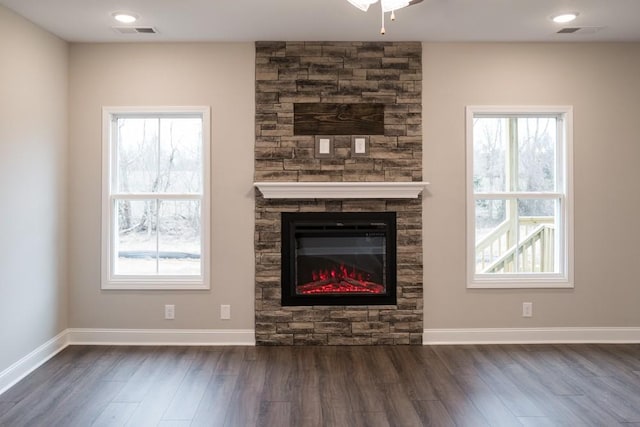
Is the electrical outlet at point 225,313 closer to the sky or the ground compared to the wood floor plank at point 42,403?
closer to the sky

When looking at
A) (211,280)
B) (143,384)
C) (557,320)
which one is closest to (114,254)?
(211,280)

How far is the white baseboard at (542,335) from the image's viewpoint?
452 centimetres

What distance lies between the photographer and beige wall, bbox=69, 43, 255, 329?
176 inches

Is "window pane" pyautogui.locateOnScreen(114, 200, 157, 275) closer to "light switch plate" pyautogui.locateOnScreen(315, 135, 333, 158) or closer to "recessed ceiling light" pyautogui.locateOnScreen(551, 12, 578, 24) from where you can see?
"light switch plate" pyautogui.locateOnScreen(315, 135, 333, 158)

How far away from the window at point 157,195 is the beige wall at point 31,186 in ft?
1.45

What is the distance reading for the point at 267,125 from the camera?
14.6 feet

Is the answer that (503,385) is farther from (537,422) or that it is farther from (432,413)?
(432,413)

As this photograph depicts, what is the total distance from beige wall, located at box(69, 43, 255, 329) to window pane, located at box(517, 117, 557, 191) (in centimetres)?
239

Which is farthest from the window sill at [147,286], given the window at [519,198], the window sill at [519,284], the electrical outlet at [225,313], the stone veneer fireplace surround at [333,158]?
the window at [519,198]

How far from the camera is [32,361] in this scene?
3.86 m

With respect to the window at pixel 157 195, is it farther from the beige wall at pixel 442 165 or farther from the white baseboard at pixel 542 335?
the white baseboard at pixel 542 335

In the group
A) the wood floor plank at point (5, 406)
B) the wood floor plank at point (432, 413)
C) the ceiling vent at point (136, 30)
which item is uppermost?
the ceiling vent at point (136, 30)

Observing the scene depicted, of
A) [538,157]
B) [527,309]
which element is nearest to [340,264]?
[527,309]

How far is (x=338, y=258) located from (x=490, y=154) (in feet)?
5.31
